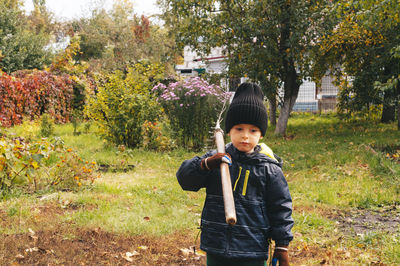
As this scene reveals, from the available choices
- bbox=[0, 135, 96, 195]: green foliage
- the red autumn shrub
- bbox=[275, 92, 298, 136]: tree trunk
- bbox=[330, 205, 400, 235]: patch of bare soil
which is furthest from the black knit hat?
bbox=[275, 92, 298, 136]: tree trunk

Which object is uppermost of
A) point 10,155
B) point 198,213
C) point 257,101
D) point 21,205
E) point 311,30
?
point 311,30

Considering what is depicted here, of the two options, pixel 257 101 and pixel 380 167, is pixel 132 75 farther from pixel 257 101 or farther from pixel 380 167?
pixel 257 101

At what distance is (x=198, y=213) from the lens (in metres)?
5.29

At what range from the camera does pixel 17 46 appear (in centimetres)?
2364

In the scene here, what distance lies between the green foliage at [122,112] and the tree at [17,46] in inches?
565

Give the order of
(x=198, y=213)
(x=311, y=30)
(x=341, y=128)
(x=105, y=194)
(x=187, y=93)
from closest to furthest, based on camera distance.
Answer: (x=198, y=213) < (x=105, y=194) < (x=187, y=93) < (x=311, y=30) < (x=341, y=128)

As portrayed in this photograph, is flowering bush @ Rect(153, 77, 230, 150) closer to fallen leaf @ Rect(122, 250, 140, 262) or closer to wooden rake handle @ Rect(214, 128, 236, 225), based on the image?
fallen leaf @ Rect(122, 250, 140, 262)

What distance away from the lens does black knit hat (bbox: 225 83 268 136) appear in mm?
2314

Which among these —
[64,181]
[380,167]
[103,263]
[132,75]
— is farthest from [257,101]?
[132,75]

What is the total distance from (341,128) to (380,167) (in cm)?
749

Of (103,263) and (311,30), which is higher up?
(311,30)

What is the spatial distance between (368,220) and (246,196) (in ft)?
11.5

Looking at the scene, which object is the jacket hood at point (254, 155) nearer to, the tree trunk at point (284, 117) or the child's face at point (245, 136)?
the child's face at point (245, 136)

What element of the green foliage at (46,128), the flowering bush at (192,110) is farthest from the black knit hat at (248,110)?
the green foliage at (46,128)
